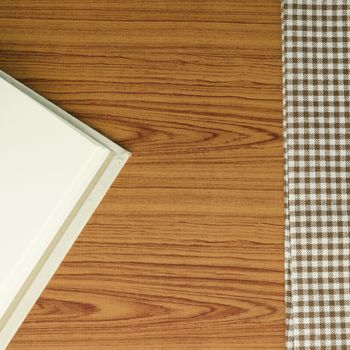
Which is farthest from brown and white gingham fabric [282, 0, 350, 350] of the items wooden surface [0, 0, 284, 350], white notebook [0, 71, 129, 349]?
white notebook [0, 71, 129, 349]

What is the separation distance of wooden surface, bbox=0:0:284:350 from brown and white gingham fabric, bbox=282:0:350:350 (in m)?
0.02

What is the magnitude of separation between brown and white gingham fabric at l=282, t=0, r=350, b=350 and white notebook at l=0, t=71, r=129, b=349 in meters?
0.31

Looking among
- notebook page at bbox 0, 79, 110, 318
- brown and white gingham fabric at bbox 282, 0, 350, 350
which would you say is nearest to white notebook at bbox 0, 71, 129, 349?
notebook page at bbox 0, 79, 110, 318

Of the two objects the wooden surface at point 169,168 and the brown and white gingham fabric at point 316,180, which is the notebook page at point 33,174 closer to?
the wooden surface at point 169,168

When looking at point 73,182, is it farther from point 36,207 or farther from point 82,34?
point 82,34

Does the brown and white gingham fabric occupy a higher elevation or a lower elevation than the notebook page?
higher

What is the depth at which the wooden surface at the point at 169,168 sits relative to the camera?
83cm

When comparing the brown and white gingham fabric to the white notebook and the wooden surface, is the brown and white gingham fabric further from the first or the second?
the white notebook

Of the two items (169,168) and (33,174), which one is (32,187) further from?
(169,168)

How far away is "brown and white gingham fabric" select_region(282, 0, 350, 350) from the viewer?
33.4 inches

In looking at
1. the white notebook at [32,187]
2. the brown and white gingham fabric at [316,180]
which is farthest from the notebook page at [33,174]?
the brown and white gingham fabric at [316,180]

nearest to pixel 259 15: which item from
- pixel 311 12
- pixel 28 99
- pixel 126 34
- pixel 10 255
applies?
pixel 311 12

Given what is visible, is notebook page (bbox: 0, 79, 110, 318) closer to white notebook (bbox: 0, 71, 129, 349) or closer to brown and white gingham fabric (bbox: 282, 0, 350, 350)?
white notebook (bbox: 0, 71, 129, 349)

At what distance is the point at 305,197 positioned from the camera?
0.85 metres
